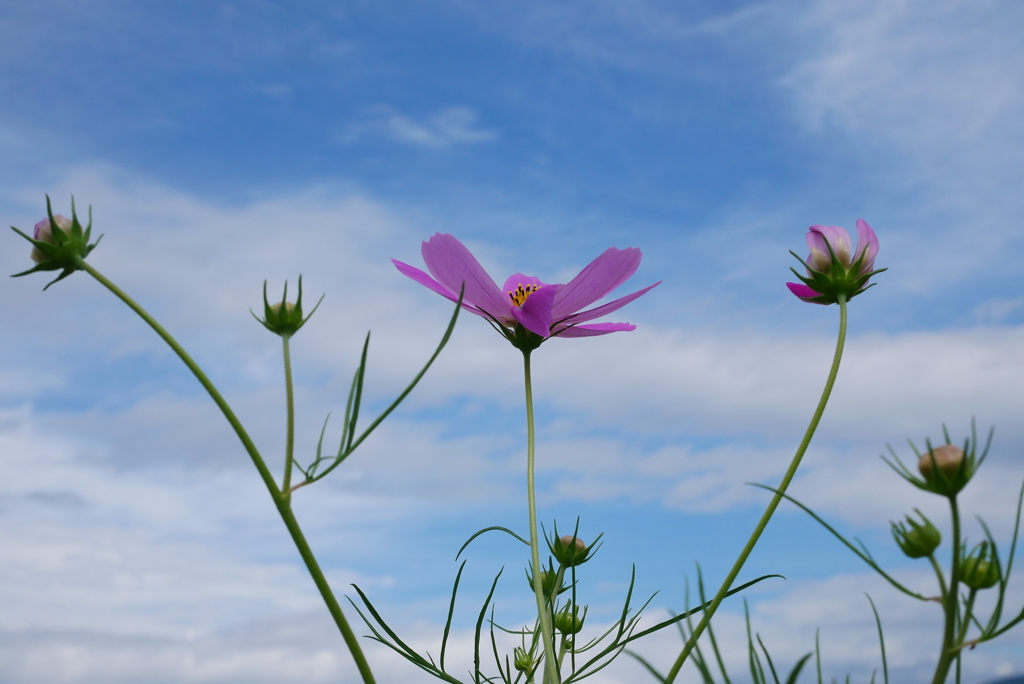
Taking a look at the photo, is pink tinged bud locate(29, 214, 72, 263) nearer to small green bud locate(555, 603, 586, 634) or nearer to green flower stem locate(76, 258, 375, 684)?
green flower stem locate(76, 258, 375, 684)

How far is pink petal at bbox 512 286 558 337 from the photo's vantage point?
123 cm

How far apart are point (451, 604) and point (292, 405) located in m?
0.37

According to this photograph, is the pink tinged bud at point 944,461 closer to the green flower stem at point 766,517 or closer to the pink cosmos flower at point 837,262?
the green flower stem at point 766,517

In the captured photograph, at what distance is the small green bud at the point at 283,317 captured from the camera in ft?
3.97

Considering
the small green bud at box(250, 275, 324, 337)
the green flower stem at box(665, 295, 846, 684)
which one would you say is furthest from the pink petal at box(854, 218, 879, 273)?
the small green bud at box(250, 275, 324, 337)

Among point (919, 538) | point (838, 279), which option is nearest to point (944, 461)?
point (919, 538)

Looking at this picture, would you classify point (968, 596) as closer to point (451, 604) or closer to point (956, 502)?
point (956, 502)

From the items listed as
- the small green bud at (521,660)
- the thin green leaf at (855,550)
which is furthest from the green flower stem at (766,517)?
the small green bud at (521,660)

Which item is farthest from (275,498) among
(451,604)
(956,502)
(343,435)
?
(956,502)

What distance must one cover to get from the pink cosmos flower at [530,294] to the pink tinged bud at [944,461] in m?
0.56

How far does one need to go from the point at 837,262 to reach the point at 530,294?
44 cm

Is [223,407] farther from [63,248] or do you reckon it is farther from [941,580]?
[941,580]

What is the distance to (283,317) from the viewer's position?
3.97ft

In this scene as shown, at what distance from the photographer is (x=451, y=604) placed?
1206 millimetres
